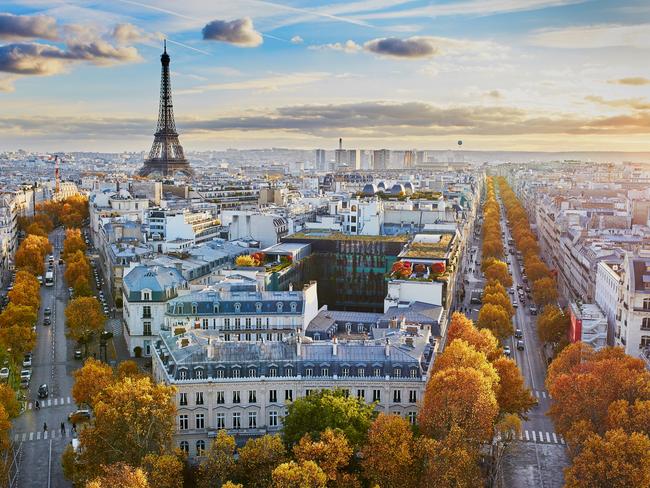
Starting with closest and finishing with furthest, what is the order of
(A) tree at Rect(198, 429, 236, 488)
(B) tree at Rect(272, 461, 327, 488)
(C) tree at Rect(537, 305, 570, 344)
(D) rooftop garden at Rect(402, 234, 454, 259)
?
(B) tree at Rect(272, 461, 327, 488) < (A) tree at Rect(198, 429, 236, 488) < (C) tree at Rect(537, 305, 570, 344) < (D) rooftop garden at Rect(402, 234, 454, 259)

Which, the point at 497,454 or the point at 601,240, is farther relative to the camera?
the point at 601,240

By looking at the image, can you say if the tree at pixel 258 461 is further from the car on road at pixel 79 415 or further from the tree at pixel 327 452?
the car on road at pixel 79 415

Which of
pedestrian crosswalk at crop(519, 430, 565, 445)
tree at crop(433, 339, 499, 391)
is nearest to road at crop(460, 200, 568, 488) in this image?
pedestrian crosswalk at crop(519, 430, 565, 445)

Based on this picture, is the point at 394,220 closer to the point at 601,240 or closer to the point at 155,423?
the point at 601,240

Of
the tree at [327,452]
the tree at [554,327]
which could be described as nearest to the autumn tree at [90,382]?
the tree at [327,452]

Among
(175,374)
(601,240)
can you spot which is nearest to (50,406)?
(175,374)

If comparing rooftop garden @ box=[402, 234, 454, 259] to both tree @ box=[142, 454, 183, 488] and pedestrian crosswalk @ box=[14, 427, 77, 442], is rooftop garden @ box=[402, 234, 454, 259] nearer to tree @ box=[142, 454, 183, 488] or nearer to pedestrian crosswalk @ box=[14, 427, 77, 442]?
pedestrian crosswalk @ box=[14, 427, 77, 442]
